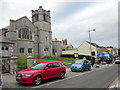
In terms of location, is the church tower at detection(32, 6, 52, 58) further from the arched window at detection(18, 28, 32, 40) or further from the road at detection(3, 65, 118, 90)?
the road at detection(3, 65, 118, 90)

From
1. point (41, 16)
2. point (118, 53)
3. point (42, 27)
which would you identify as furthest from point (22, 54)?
point (118, 53)

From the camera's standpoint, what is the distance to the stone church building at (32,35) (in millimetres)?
28531

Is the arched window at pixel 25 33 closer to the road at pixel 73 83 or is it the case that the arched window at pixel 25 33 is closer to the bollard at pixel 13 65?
the bollard at pixel 13 65

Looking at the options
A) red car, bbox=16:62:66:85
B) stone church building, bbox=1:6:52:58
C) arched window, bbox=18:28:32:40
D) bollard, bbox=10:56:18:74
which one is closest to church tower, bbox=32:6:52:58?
stone church building, bbox=1:6:52:58

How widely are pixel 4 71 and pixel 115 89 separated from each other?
40.2 feet

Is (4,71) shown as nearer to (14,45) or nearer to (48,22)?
(14,45)

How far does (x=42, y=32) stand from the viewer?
34844 millimetres

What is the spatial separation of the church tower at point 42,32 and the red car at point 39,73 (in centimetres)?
2412

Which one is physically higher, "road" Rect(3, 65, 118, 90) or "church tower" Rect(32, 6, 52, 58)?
"church tower" Rect(32, 6, 52, 58)

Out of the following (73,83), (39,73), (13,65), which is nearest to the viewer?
(39,73)

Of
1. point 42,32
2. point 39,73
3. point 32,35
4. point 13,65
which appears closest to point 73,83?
point 39,73

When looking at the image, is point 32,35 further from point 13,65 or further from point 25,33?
point 13,65

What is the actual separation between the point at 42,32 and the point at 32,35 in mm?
3436

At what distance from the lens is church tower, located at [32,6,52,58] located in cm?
3406
